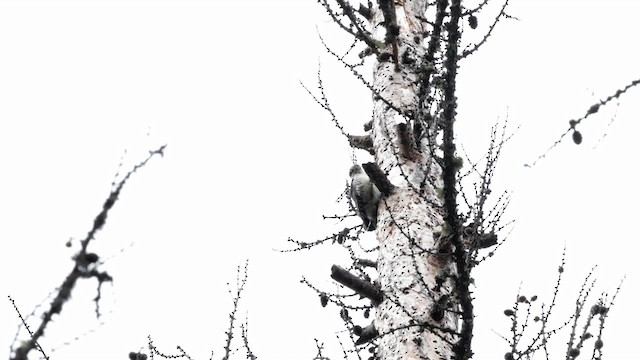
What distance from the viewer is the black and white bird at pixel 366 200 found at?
3977 millimetres

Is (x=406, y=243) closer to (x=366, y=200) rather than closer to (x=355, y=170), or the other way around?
(x=366, y=200)

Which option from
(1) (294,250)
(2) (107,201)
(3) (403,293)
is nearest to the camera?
(2) (107,201)

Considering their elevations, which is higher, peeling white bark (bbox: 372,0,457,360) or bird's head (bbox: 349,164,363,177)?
bird's head (bbox: 349,164,363,177)

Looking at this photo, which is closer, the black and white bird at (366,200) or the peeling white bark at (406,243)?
the peeling white bark at (406,243)

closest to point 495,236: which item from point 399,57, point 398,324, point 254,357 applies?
point 398,324

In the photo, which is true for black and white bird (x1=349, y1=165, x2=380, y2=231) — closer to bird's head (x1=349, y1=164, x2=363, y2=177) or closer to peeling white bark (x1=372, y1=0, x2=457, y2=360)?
peeling white bark (x1=372, y1=0, x2=457, y2=360)

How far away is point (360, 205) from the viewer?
407 centimetres

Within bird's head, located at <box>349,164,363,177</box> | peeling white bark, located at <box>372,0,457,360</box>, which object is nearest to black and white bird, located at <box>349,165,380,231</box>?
peeling white bark, located at <box>372,0,457,360</box>

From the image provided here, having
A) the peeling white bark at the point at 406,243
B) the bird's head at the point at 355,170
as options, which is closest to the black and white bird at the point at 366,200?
the peeling white bark at the point at 406,243

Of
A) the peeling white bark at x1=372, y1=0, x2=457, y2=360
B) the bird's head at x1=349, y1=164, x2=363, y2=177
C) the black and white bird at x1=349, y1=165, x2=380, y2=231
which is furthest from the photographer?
the bird's head at x1=349, y1=164, x2=363, y2=177

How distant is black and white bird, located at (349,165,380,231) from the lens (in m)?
3.98

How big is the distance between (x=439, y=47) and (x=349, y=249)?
53.6 inches

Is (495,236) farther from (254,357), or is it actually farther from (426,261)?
(254,357)

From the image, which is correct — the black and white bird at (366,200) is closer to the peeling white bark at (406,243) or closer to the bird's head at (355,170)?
the peeling white bark at (406,243)
